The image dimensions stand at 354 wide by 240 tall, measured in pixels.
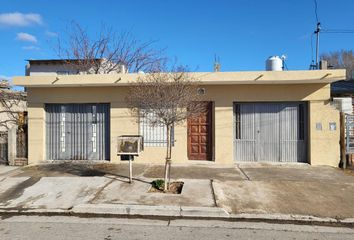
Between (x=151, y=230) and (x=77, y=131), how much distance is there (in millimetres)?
7363

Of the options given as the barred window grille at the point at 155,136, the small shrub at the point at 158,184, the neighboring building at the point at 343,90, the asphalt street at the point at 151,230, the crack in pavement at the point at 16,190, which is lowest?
the asphalt street at the point at 151,230

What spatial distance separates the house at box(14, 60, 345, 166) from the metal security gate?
0.04 metres

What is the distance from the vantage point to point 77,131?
447 inches

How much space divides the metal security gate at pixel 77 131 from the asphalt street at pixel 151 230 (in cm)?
570

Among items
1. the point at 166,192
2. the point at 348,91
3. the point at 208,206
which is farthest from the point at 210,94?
the point at 348,91

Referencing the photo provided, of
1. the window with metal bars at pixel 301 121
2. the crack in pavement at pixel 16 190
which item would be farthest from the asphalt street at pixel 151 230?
the window with metal bars at pixel 301 121

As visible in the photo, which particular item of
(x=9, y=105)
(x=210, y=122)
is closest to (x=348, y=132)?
(x=210, y=122)

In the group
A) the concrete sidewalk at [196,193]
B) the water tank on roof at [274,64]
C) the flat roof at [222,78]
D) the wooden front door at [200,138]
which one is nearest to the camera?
the concrete sidewalk at [196,193]

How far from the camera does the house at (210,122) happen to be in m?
10.3

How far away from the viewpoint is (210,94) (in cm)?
1064

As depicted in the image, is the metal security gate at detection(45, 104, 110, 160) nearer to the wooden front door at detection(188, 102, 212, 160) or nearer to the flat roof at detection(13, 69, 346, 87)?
the flat roof at detection(13, 69, 346, 87)

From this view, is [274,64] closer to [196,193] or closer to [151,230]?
[196,193]

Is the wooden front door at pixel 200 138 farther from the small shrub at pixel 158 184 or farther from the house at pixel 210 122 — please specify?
the small shrub at pixel 158 184

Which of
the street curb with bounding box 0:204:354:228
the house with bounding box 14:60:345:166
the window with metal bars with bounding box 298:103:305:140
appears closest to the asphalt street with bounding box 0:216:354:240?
the street curb with bounding box 0:204:354:228
